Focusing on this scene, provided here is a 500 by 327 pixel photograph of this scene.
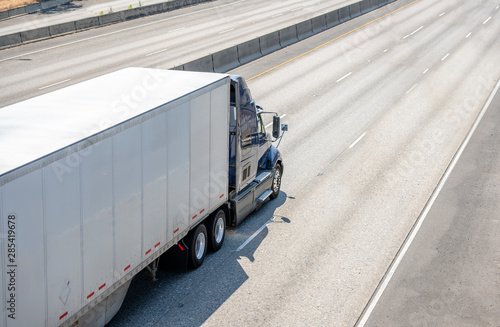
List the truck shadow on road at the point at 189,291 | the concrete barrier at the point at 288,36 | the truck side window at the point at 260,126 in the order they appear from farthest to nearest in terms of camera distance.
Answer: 1. the concrete barrier at the point at 288,36
2. the truck side window at the point at 260,126
3. the truck shadow on road at the point at 189,291

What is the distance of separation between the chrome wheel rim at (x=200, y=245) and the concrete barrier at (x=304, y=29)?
2829 cm

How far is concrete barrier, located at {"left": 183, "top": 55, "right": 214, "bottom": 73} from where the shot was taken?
27.8m

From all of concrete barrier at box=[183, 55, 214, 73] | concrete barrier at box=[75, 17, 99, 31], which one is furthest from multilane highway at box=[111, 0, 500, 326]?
concrete barrier at box=[75, 17, 99, 31]

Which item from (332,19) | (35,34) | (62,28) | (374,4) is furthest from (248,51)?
(374,4)

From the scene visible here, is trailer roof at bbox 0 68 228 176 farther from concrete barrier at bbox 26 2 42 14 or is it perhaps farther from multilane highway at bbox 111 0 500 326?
concrete barrier at bbox 26 2 42 14

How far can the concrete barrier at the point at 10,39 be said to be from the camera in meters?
33.3

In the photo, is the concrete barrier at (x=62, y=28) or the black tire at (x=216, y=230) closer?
the black tire at (x=216, y=230)

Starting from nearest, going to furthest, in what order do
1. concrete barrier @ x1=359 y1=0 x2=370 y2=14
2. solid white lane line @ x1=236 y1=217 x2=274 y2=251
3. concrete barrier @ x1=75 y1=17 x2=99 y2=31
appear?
1. solid white lane line @ x1=236 y1=217 x2=274 y2=251
2. concrete barrier @ x1=75 y1=17 x2=99 y2=31
3. concrete barrier @ x1=359 y1=0 x2=370 y2=14

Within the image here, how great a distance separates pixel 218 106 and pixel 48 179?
527 centimetres

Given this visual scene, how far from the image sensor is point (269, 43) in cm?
3612

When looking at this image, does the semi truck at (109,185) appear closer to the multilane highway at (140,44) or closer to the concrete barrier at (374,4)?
the multilane highway at (140,44)

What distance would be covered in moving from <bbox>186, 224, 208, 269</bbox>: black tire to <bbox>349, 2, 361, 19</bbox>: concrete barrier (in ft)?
123

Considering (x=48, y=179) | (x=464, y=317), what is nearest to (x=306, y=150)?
(x=464, y=317)

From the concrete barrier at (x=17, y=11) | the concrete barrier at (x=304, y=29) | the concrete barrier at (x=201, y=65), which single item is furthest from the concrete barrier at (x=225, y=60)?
the concrete barrier at (x=17, y=11)
